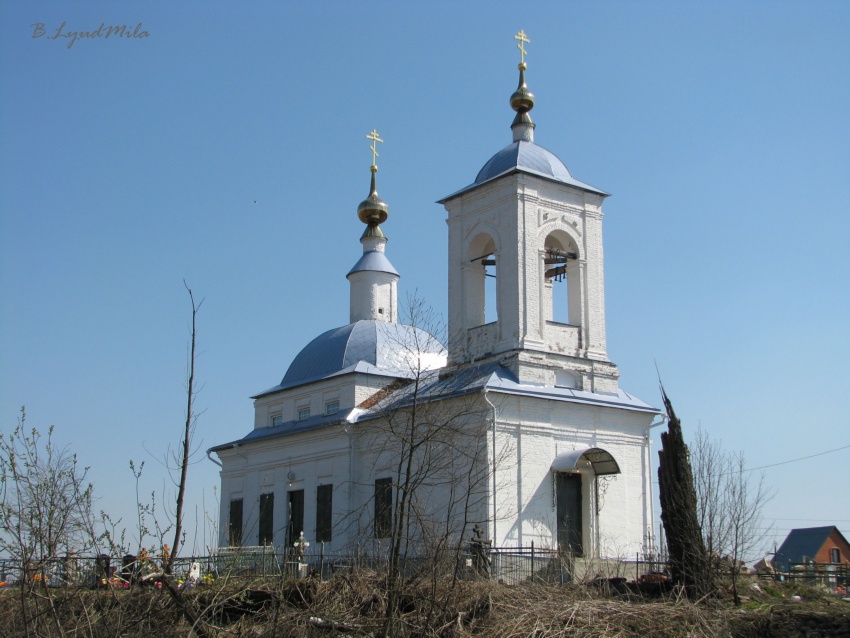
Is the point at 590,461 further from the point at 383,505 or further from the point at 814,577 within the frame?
the point at 814,577

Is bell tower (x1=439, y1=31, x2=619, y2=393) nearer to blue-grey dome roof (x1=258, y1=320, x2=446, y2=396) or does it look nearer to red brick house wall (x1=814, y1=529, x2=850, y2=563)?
blue-grey dome roof (x1=258, y1=320, x2=446, y2=396)

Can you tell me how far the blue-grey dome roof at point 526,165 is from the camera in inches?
985

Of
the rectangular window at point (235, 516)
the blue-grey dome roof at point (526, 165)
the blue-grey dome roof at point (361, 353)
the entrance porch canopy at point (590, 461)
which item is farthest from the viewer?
the rectangular window at point (235, 516)

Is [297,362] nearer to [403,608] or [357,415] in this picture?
[357,415]

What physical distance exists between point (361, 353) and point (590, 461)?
25.8 ft

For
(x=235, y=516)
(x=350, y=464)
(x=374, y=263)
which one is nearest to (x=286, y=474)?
(x=235, y=516)

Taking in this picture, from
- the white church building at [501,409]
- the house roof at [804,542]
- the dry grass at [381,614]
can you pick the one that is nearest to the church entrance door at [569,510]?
the white church building at [501,409]

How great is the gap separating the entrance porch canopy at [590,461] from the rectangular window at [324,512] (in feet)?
20.4

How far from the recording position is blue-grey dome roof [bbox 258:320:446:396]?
2825 cm

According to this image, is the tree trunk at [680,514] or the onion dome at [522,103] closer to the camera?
the tree trunk at [680,514]

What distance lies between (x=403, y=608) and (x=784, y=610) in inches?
235

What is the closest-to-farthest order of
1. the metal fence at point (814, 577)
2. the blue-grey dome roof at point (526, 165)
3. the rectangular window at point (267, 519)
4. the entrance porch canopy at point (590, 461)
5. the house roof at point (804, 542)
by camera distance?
the metal fence at point (814, 577) → the entrance porch canopy at point (590, 461) → the blue-grey dome roof at point (526, 165) → the rectangular window at point (267, 519) → the house roof at point (804, 542)

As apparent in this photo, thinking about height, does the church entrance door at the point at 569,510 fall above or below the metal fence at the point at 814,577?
above

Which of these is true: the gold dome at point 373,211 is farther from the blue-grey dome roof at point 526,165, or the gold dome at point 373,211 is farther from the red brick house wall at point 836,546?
the red brick house wall at point 836,546
